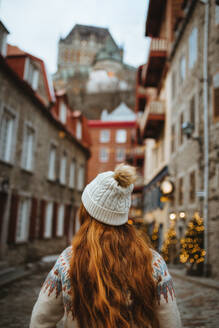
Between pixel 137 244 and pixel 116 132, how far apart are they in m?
46.7

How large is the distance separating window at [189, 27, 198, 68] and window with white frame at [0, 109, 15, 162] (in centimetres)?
680

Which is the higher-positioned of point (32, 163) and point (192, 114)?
point (192, 114)

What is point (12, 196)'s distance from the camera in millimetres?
11914

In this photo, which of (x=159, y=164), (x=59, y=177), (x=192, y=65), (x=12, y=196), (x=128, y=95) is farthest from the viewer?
(x=128, y=95)

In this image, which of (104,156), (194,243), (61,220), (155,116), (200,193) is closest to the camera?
(194,243)

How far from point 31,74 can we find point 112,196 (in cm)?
1298

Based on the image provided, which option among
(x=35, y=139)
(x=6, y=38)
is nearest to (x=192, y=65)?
(x=35, y=139)

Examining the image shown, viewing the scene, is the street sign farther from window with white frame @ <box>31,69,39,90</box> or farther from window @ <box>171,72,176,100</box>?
window with white frame @ <box>31,69,39,90</box>

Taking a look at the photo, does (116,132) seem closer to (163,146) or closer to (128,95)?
(128,95)

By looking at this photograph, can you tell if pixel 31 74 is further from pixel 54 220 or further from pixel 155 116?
pixel 54 220

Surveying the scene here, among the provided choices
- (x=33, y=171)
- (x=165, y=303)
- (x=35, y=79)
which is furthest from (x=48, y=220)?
(x=165, y=303)

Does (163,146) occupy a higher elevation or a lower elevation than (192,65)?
lower

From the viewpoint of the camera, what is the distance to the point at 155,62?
1897cm

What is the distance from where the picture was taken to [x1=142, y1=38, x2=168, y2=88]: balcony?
59.1 feet
